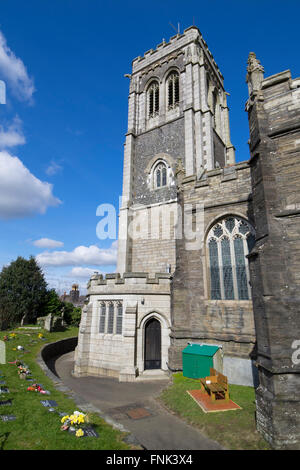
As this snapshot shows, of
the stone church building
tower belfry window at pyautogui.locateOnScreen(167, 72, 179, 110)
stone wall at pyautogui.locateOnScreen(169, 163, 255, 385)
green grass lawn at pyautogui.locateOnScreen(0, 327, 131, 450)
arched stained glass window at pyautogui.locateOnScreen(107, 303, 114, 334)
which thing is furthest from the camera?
tower belfry window at pyautogui.locateOnScreen(167, 72, 179, 110)

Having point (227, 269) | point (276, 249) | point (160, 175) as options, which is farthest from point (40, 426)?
point (160, 175)

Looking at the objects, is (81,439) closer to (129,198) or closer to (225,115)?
(129,198)

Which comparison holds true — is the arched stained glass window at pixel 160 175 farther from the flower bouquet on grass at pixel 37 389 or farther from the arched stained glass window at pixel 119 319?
the flower bouquet on grass at pixel 37 389

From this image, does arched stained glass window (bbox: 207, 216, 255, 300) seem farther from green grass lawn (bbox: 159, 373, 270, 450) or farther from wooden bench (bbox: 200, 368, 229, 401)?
green grass lawn (bbox: 159, 373, 270, 450)

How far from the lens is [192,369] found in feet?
34.6

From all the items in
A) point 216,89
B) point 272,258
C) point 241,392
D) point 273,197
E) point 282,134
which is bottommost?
point 241,392

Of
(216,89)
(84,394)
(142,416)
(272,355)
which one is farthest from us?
(216,89)

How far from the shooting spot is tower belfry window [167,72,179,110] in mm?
23188

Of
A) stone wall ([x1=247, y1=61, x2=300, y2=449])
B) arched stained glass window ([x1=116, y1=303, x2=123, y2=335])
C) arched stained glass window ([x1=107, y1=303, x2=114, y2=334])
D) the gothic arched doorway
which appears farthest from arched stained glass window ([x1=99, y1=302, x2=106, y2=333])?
stone wall ([x1=247, y1=61, x2=300, y2=449])

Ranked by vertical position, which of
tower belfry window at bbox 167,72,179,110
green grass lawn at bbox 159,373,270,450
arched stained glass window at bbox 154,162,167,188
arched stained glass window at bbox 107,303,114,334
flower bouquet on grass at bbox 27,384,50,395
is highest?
tower belfry window at bbox 167,72,179,110

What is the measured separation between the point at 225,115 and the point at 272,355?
27.1m

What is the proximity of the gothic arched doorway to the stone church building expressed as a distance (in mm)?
52

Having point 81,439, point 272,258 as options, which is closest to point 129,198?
point 272,258
